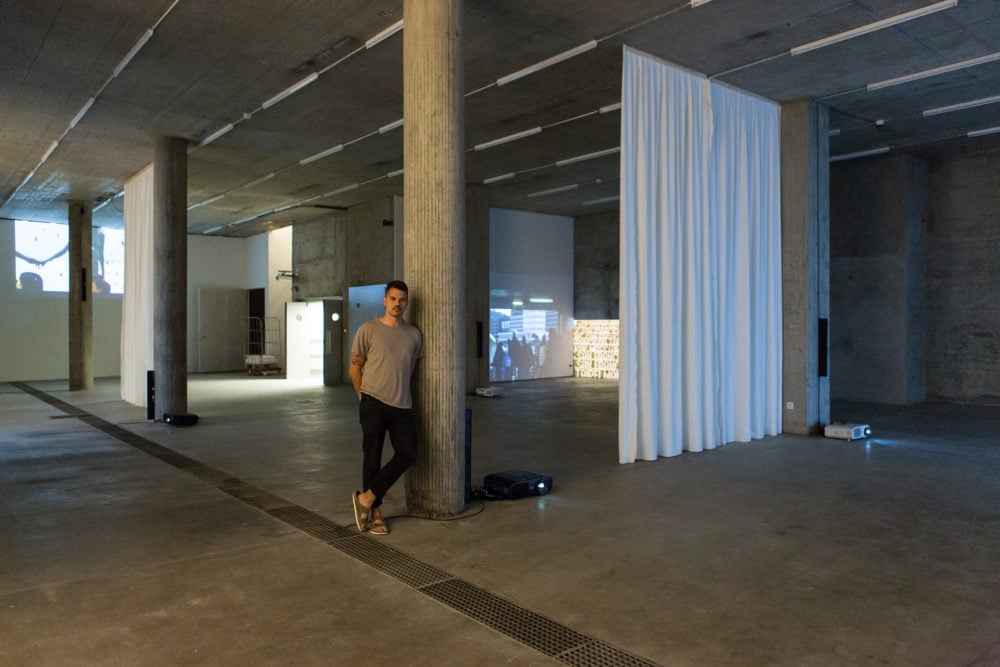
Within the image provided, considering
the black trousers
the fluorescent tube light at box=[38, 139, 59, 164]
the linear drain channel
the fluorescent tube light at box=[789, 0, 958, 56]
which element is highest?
the fluorescent tube light at box=[38, 139, 59, 164]

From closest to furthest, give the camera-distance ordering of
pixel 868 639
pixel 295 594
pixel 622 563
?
pixel 868 639 < pixel 295 594 < pixel 622 563

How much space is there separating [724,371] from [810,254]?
220 centimetres

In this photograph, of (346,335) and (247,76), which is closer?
(247,76)

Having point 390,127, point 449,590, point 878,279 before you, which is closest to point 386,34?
point 390,127

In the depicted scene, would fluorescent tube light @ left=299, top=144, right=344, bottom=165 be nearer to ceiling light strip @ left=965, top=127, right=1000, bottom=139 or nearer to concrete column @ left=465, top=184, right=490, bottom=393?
concrete column @ left=465, top=184, right=490, bottom=393

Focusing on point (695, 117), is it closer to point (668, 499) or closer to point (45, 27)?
point (668, 499)

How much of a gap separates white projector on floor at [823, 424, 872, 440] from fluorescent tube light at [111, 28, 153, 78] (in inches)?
368

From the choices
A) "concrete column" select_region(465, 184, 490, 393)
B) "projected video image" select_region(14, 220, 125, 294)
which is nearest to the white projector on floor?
"concrete column" select_region(465, 184, 490, 393)

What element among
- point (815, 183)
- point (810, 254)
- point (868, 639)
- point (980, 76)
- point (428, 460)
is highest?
point (980, 76)

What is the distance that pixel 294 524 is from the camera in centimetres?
542

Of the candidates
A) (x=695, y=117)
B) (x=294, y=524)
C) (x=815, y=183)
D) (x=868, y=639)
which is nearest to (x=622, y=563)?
(x=868, y=639)

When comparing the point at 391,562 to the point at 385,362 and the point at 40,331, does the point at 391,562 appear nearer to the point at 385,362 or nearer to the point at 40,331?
the point at 385,362

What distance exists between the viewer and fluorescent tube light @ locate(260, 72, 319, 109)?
8.93m

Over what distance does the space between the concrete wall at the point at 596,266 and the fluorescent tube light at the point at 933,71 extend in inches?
398
